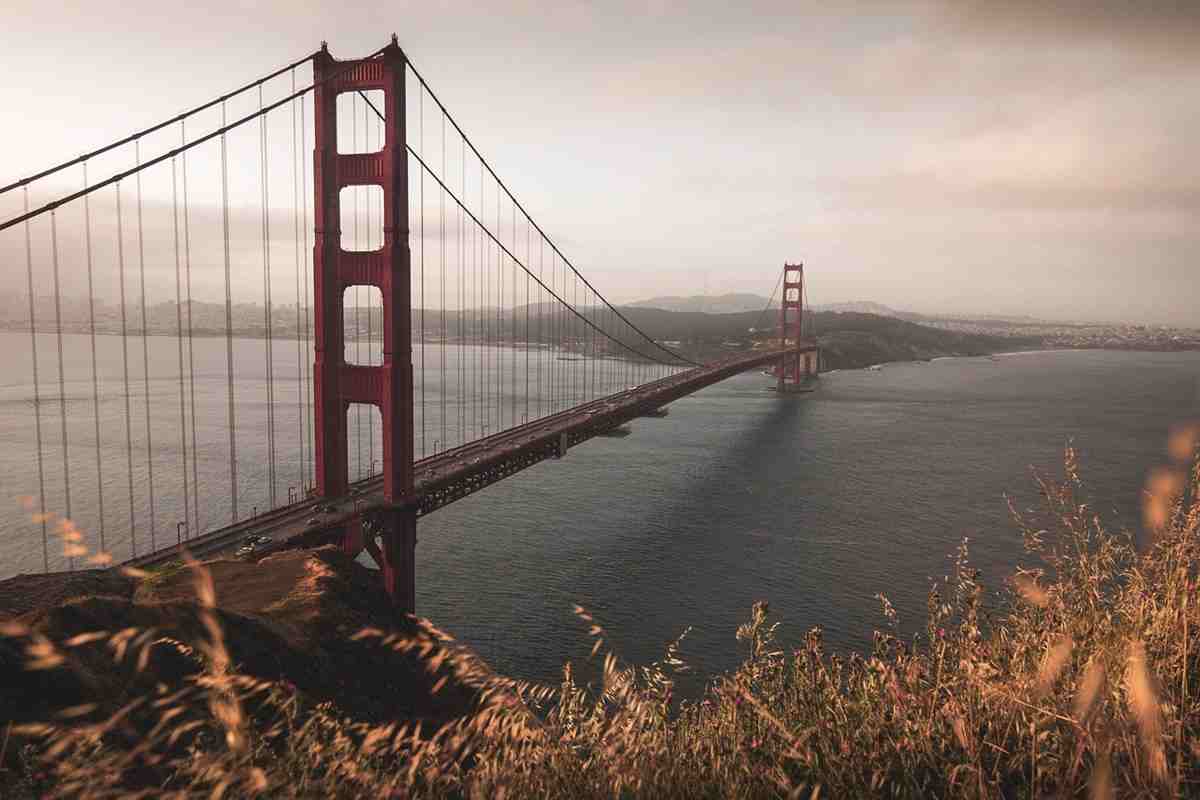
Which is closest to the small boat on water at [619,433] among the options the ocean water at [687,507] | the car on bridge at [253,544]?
the ocean water at [687,507]

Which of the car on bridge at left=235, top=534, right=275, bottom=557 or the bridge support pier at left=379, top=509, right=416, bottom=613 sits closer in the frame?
the car on bridge at left=235, top=534, right=275, bottom=557

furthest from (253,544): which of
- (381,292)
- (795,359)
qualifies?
(795,359)

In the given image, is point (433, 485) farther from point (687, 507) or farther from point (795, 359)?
point (795, 359)

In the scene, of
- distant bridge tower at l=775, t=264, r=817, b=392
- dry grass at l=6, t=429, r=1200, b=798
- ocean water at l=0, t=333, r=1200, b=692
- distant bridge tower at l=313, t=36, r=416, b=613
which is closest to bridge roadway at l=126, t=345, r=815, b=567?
distant bridge tower at l=313, t=36, r=416, b=613

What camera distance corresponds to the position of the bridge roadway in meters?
19.6

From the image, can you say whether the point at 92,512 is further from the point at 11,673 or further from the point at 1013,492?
the point at 1013,492

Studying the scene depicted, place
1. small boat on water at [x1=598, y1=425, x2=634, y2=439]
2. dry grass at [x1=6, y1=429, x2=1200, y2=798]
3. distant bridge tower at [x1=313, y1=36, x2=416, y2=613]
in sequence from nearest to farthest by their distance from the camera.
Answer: dry grass at [x1=6, y1=429, x2=1200, y2=798], distant bridge tower at [x1=313, y1=36, x2=416, y2=613], small boat on water at [x1=598, y1=425, x2=634, y2=439]

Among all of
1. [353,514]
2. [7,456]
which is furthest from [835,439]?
[7,456]

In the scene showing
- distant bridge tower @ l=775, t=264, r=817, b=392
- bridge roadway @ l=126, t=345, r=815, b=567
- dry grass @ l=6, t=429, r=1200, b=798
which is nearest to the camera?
dry grass @ l=6, t=429, r=1200, b=798

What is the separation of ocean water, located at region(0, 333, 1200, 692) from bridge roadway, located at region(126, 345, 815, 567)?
173 inches

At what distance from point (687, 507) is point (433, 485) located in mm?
20562

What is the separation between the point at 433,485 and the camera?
25.0m

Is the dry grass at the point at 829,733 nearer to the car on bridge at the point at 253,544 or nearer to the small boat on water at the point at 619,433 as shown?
the car on bridge at the point at 253,544

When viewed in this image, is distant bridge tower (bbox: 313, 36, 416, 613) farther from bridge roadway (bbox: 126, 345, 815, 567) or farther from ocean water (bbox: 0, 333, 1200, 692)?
ocean water (bbox: 0, 333, 1200, 692)
